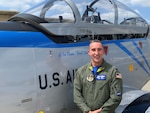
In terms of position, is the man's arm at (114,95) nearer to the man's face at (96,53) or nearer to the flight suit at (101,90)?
the flight suit at (101,90)

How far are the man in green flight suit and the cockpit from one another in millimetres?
698

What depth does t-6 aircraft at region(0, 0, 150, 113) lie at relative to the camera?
3.21 m

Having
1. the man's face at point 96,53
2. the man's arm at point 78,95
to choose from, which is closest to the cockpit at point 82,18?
the man's face at point 96,53

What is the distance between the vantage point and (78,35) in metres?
4.07

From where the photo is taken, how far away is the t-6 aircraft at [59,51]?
10.5ft

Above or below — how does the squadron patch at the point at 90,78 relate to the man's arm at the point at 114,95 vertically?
above

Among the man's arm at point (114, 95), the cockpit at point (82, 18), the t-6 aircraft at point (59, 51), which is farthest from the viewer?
the cockpit at point (82, 18)

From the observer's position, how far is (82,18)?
429 centimetres

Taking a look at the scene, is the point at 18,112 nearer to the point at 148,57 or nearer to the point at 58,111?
the point at 58,111

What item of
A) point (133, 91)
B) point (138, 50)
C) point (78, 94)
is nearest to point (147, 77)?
point (138, 50)

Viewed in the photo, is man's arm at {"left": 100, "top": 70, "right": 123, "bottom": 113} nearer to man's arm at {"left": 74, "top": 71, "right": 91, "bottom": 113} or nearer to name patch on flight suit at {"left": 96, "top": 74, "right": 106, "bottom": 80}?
name patch on flight suit at {"left": 96, "top": 74, "right": 106, "bottom": 80}

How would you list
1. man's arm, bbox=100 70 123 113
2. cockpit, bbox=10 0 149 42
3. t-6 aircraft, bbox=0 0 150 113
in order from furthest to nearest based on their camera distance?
cockpit, bbox=10 0 149 42 < man's arm, bbox=100 70 123 113 < t-6 aircraft, bbox=0 0 150 113

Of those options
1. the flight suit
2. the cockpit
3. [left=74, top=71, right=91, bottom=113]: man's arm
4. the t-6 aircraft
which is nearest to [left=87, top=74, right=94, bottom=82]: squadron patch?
the flight suit

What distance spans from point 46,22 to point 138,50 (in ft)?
6.65
